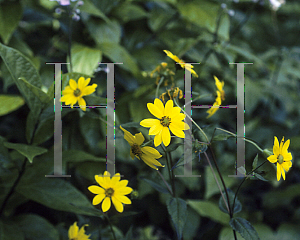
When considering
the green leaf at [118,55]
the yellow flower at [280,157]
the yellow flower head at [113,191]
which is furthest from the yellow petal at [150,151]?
the green leaf at [118,55]

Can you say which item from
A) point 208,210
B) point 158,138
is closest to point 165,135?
point 158,138

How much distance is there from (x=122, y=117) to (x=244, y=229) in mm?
704

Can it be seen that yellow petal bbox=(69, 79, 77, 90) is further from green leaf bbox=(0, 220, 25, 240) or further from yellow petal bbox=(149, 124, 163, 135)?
green leaf bbox=(0, 220, 25, 240)

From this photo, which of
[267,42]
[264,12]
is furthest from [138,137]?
[264,12]

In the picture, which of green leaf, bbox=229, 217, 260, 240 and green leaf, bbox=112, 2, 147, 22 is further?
green leaf, bbox=112, 2, 147, 22

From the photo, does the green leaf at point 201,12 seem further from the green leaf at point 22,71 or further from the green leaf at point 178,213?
the green leaf at point 178,213

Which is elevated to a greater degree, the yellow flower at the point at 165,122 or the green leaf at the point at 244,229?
the yellow flower at the point at 165,122

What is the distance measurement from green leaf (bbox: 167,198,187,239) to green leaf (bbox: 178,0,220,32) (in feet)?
2.80

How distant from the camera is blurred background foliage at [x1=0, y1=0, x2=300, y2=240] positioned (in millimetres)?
825

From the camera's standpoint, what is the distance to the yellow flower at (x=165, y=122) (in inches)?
20.1

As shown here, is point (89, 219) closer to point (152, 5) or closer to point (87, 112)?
point (87, 112)

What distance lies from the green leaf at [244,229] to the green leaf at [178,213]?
11cm

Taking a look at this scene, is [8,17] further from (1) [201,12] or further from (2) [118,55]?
(1) [201,12]

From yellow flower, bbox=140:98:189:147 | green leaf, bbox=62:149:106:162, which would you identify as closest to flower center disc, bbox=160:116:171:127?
yellow flower, bbox=140:98:189:147
